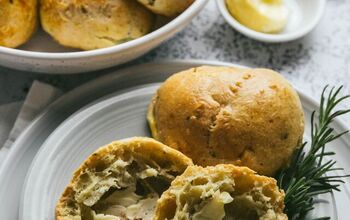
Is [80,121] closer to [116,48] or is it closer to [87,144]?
[87,144]

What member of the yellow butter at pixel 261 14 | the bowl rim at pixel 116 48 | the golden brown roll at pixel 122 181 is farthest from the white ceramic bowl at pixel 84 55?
the golden brown roll at pixel 122 181

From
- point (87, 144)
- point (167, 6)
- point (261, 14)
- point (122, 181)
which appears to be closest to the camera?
point (122, 181)

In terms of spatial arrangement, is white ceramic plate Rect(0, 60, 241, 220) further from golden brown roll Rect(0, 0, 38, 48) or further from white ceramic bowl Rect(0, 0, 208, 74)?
golden brown roll Rect(0, 0, 38, 48)

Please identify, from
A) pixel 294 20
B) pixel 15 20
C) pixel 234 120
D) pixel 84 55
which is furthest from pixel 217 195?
pixel 294 20

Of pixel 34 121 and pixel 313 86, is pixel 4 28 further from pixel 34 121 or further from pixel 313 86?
pixel 313 86

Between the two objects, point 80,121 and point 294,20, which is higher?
point 294,20

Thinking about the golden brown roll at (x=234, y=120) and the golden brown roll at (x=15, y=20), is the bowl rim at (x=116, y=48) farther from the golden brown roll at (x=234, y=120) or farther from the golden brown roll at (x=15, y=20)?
the golden brown roll at (x=234, y=120)
